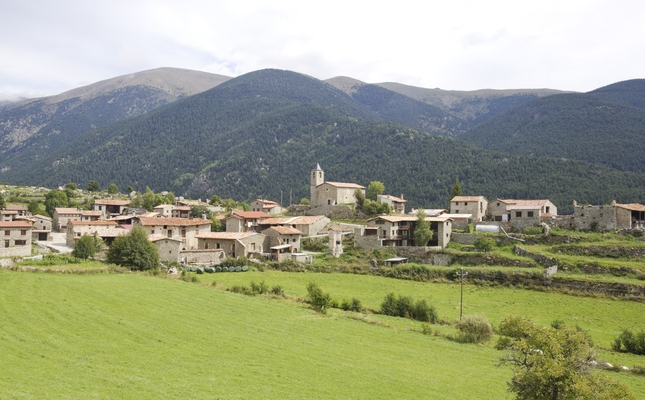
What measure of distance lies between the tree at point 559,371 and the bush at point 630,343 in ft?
60.5

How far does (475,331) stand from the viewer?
99.2 ft

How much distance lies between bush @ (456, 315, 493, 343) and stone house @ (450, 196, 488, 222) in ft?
121

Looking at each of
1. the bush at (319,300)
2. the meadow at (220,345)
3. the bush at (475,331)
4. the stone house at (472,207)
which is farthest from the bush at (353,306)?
the stone house at (472,207)

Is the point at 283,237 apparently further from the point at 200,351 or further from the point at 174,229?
the point at 200,351

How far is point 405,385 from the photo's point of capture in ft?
67.7

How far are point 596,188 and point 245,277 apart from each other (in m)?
103

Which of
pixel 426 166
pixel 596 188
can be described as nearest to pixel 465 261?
pixel 596 188

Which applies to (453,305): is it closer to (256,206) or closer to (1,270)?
(1,270)

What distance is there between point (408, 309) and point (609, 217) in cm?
3407

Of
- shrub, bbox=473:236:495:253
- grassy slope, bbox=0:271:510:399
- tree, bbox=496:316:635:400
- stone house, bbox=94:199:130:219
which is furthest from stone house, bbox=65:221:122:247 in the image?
tree, bbox=496:316:635:400

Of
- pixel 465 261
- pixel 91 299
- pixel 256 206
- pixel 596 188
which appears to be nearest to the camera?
pixel 91 299

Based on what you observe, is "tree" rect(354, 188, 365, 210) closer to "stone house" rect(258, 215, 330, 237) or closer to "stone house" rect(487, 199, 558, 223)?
"stone house" rect(258, 215, 330, 237)

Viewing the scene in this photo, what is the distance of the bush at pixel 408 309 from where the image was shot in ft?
116

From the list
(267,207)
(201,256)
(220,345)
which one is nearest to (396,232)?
(201,256)
